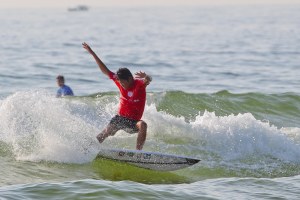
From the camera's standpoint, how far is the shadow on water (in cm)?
1222

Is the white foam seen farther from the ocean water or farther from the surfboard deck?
the surfboard deck

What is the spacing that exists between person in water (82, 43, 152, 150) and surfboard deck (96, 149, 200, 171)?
301 millimetres

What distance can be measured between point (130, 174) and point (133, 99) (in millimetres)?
1340

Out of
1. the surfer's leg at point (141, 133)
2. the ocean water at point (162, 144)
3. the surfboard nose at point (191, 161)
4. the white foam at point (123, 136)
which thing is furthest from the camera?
the white foam at point (123, 136)

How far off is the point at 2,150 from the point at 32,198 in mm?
4056

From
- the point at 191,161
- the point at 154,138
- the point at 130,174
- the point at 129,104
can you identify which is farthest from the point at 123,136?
the point at 191,161

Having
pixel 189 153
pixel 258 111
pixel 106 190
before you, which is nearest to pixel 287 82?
pixel 258 111

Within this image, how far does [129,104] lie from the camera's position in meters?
12.8

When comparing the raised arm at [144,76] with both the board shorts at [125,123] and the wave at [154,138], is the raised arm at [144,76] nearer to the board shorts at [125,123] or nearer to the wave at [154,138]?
the board shorts at [125,123]

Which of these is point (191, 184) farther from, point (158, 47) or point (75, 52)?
point (158, 47)

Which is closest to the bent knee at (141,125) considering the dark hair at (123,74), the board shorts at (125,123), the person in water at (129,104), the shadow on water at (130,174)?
the person in water at (129,104)

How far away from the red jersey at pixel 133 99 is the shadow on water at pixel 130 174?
2.97 feet

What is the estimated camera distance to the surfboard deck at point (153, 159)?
12258 millimetres

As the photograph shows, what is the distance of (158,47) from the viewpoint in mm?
51938
